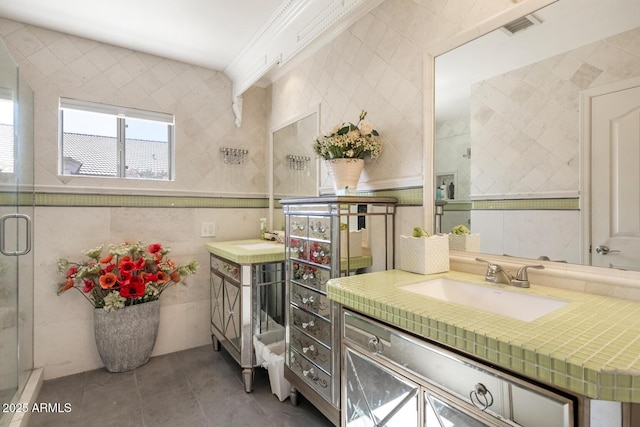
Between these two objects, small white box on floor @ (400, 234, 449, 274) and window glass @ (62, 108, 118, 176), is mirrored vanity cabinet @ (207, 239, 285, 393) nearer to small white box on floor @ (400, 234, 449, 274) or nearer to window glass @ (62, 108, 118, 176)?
small white box on floor @ (400, 234, 449, 274)

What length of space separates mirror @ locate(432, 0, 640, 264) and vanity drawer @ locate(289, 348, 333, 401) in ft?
3.14

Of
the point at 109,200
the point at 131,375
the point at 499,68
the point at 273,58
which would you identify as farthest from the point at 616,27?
the point at 131,375

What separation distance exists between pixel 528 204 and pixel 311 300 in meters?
1.08

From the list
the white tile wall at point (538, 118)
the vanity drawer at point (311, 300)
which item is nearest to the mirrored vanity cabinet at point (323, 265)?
the vanity drawer at point (311, 300)

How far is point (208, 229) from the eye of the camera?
2820 millimetres

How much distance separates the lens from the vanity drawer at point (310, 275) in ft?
5.31

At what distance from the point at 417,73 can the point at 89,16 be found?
2.16m

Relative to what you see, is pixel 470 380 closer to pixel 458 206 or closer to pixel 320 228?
pixel 458 206

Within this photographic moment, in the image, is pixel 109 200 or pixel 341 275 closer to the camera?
pixel 341 275

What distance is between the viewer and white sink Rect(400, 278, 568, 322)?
3.54 ft

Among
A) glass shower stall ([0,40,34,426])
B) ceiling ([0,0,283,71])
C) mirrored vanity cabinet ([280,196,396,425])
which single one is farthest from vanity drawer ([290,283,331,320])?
ceiling ([0,0,283,71])

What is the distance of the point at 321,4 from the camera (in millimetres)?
1780

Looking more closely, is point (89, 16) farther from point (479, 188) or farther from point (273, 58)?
point (479, 188)

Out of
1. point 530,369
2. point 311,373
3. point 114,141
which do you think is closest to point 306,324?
point 311,373
